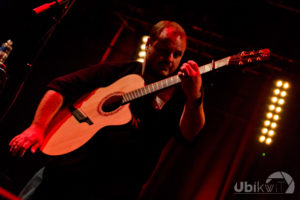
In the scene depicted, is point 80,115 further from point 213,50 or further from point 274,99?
point 274,99

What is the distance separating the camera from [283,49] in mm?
4891

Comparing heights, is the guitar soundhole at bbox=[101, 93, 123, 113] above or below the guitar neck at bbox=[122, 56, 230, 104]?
below

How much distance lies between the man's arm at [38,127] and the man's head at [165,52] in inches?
36.8

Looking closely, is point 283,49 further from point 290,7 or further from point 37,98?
point 37,98

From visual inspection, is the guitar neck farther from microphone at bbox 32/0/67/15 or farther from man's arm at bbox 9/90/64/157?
microphone at bbox 32/0/67/15

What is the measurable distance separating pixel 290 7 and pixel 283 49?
2.72ft

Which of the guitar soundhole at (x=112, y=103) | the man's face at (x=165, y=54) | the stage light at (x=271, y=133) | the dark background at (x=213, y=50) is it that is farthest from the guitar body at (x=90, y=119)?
the stage light at (x=271, y=133)

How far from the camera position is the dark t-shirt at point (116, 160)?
5.88 ft

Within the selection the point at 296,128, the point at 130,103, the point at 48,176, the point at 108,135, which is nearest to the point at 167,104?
the point at 130,103

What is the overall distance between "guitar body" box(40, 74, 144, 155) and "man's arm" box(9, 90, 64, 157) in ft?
0.24

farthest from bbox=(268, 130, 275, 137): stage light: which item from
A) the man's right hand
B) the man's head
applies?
the man's right hand

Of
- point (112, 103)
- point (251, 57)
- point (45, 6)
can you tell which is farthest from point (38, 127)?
point (251, 57)

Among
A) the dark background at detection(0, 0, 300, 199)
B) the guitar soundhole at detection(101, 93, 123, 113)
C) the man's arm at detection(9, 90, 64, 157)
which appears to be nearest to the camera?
the man's arm at detection(9, 90, 64, 157)

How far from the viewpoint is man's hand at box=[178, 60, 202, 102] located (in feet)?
5.76
